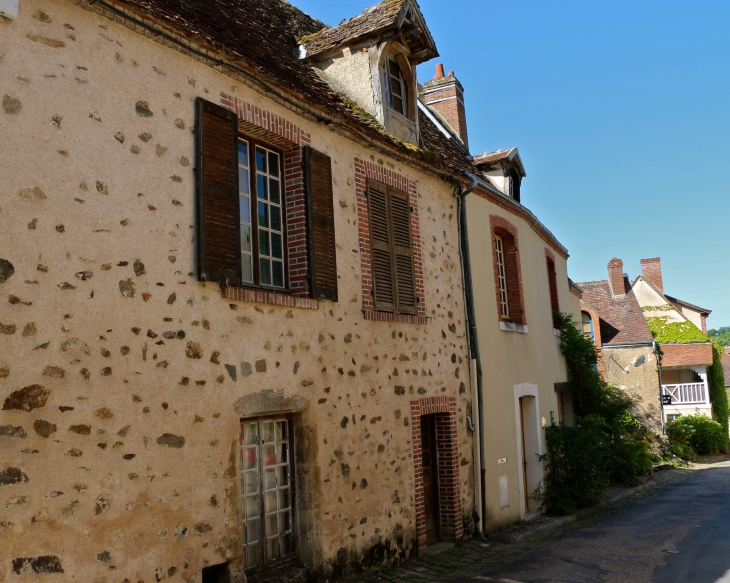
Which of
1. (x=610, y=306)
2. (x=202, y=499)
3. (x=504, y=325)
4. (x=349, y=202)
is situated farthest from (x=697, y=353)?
(x=202, y=499)

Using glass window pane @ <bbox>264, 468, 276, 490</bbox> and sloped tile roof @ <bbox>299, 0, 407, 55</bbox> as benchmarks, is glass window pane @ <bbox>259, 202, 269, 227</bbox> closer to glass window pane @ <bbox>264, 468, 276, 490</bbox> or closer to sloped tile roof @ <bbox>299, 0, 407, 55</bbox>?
glass window pane @ <bbox>264, 468, 276, 490</bbox>

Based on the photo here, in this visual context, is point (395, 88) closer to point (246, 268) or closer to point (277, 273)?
point (277, 273)

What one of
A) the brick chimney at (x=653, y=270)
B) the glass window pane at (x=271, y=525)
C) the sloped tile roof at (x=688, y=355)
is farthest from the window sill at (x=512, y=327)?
the brick chimney at (x=653, y=270)

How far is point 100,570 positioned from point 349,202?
4756mm

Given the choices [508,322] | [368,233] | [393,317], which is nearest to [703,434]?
[508,322]

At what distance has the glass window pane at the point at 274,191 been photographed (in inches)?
287

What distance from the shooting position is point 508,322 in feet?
38.8

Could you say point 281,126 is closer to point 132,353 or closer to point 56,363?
point 132,353

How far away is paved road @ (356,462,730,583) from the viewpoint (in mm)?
7496

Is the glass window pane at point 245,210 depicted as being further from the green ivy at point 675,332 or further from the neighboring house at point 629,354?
the green ivy at point 675,332

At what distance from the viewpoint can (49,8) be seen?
4.97 metres

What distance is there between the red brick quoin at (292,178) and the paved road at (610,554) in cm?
334

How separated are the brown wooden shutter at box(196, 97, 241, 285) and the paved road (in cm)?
377

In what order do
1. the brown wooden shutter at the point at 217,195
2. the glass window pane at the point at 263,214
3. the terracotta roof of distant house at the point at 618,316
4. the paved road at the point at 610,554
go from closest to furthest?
the brown wooden shutter at the point at 217,195, the glass window pane at the point at 263,214, the paved road at the point at 610,554, the terracotta roof of distant house at the point at 618,316
